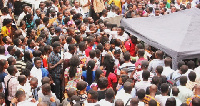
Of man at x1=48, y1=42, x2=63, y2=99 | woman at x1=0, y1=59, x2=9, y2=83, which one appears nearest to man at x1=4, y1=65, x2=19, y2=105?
woman at x1=0, y1=59, x2=9, y2=83

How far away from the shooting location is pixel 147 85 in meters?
7.91

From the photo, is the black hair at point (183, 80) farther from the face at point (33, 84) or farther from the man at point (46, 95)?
the face at point (33, 84)

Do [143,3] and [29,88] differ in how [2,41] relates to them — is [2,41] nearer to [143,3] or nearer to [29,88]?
[29,88]

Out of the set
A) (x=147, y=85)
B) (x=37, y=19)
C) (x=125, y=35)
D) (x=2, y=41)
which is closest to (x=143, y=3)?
(x=125, y=35)

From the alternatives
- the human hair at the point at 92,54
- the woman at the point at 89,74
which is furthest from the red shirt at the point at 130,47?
the woman at the point at 89,74

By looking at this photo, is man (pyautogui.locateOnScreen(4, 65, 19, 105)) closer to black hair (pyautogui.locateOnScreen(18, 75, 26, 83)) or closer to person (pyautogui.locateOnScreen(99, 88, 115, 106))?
black hair (pyautogui.locateOnScreen(18, 75, 26, 83))

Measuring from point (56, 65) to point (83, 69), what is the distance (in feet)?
A: 2.31

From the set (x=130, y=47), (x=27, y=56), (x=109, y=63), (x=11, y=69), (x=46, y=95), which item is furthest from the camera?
(x=130, y=47)

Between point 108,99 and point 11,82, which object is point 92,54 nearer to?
point 11,82

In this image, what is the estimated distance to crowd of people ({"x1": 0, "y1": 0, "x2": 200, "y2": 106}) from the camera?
7422 mm

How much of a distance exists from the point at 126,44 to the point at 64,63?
2.75 m

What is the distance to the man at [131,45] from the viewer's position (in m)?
11.4

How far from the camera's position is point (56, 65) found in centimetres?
943

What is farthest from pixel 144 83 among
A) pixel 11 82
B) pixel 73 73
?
pixel 11 82
